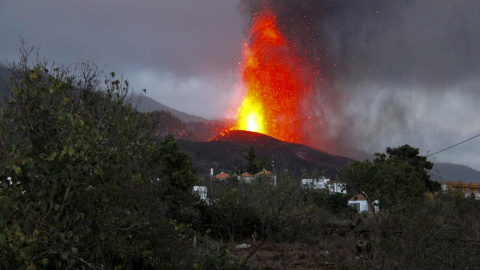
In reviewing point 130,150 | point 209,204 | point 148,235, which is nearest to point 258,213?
point 209,204

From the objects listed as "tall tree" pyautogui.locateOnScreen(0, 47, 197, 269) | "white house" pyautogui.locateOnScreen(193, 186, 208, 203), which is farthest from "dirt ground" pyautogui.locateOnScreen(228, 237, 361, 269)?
"tall tree" pyautogui.locateOnScreen(0, 47, 197, 269)

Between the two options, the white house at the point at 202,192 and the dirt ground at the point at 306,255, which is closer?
the dirt ground at the point at 306,255

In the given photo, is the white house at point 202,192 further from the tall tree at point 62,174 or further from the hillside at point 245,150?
the hillside at point 245,150

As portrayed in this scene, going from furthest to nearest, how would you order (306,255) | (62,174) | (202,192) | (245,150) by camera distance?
1. (245,150)
2. (202,192)
3. (306,255)
4. (62,174)

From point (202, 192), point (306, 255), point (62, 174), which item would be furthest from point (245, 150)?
point (62, 174)

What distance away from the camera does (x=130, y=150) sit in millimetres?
6426

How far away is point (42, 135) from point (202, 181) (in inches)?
642

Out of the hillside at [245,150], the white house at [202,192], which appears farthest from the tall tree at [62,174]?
the hillside at [245,150]

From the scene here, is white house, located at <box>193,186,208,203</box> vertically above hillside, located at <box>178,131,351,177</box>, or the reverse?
hillside, located at <box>178,131,351,177</box>

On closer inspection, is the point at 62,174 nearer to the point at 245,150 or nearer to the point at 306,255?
the point at 306,255

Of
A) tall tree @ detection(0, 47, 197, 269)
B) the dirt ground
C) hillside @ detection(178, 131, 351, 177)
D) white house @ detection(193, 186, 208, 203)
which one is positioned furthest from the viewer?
hillside @ detection(178, 131, 351, 177)

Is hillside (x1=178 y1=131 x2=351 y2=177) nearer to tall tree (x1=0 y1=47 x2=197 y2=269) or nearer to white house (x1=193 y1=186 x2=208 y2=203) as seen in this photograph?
white house (x1=193 y1=186 x2=208 y2=203)

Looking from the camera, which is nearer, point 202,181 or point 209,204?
point 209,204

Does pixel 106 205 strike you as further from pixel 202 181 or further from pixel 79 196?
pixel 202 181
